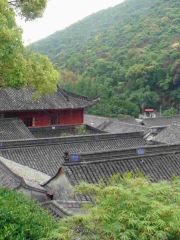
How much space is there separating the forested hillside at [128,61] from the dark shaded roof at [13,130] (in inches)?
1218

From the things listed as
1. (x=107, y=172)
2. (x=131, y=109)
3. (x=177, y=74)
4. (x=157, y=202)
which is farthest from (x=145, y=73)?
(x=157, y=202)

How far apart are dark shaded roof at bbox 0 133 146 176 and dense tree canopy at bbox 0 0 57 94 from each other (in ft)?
10.3

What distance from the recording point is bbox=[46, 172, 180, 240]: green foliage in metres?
4.14

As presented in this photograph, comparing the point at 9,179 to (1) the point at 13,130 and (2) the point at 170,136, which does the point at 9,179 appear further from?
(2) the point at 170,136

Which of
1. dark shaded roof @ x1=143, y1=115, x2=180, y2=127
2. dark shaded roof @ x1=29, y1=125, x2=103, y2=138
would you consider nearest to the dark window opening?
dark shaded roof @ x1=29, y1=125, x2=103, y2=138

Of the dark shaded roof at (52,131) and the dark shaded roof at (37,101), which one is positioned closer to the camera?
the dark shaded roof at (37,101)

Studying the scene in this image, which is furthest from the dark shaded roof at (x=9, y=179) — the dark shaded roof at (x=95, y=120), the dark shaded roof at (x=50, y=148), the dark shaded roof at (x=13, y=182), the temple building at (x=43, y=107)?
the dark shaded roof at (x=95, y=120)

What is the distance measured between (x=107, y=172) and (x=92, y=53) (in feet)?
244

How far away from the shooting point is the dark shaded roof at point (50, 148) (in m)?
12.8

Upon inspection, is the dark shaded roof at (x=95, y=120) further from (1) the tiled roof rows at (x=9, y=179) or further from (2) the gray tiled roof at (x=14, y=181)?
(2) the gray tiled roof at (x=14, y=181)

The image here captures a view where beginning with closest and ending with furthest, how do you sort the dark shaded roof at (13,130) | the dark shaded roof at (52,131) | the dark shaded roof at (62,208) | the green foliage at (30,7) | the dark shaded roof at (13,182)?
the dark shaded roof at (62,208), the dark shaded roof at (13,182), the green foliage at (30,7), the dark shaded roof at (13,130), the dark shaded roof at (52,131)

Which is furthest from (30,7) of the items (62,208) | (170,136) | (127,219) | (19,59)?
(170,136)

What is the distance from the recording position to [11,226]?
432 centimetres

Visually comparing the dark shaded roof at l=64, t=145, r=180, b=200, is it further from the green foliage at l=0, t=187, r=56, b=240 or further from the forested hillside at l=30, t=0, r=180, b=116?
the forested hillside at l=30, t=0, r=180, b=116
